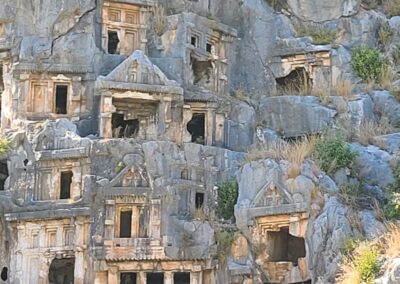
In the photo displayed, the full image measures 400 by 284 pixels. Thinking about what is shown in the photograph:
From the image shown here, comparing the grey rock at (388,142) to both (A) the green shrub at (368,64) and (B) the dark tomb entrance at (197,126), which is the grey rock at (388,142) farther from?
(B) the dark tomb entrance at (197,126)

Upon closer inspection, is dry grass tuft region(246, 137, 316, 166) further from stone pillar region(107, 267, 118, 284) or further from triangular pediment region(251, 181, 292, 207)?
stone pillar region(107, 267, 118, 284)

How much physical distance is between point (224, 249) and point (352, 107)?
318 inches

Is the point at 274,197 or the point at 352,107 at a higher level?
the point at 352,107

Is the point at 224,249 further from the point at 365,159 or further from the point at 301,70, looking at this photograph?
the point at 301,70

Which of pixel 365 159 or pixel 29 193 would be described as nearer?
pixel 365 159

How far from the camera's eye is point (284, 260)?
25.3m

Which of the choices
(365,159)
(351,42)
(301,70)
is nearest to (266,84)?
(301,70)

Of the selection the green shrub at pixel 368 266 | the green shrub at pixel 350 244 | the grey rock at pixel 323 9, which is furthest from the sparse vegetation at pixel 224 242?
the grey rock at pixel 323 9

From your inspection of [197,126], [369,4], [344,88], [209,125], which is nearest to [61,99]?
[197,126]

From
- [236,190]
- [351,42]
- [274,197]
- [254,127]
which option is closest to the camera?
[274,197]

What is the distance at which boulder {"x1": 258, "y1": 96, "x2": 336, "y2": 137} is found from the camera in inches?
1180

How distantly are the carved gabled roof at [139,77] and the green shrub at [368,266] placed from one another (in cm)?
1213

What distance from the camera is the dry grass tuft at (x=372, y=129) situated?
26.5 m

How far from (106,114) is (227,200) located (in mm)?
5390
